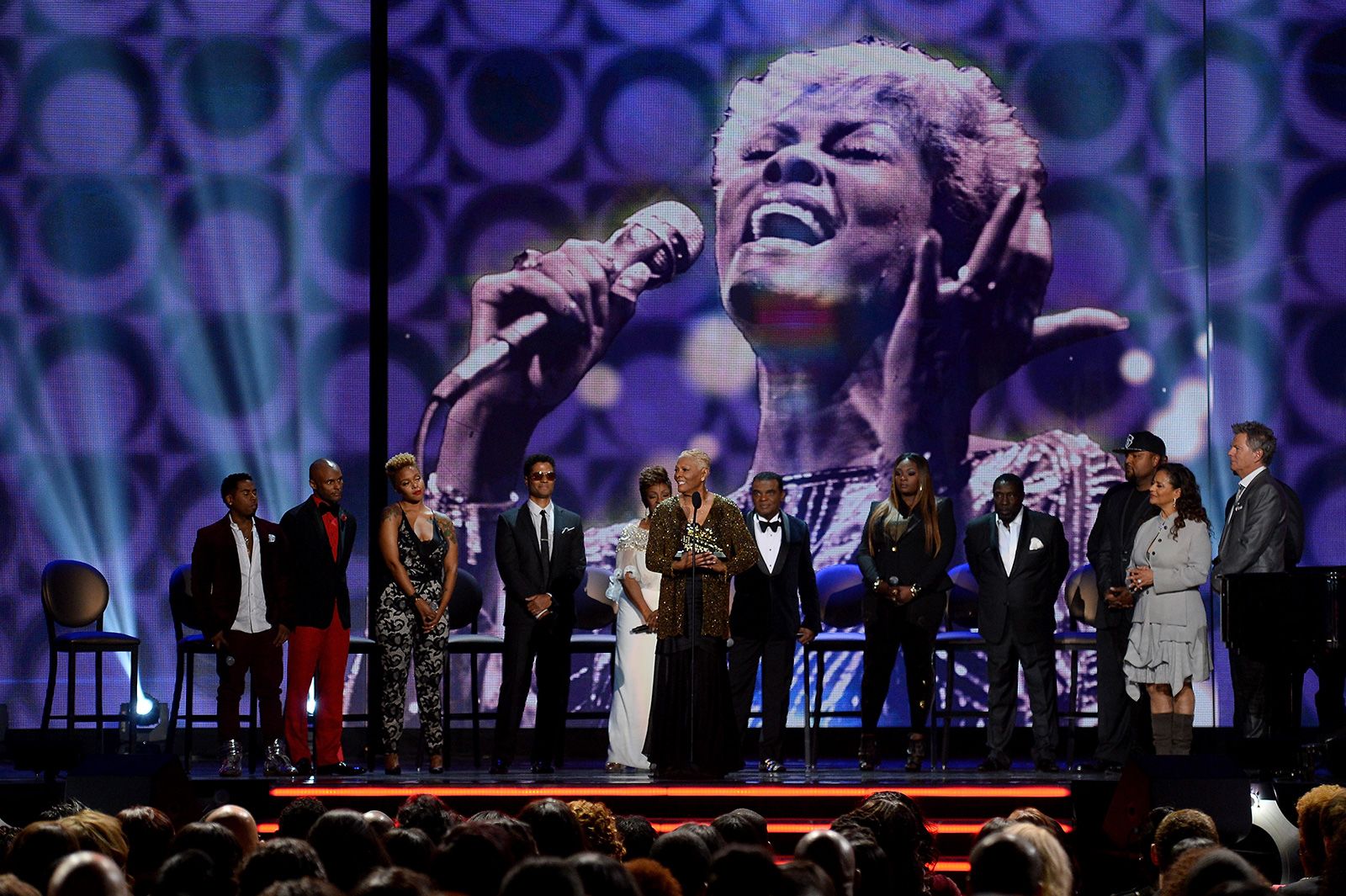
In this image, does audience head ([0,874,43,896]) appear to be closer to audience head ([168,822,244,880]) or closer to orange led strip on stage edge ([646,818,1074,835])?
audience head ([168,822,244,880])

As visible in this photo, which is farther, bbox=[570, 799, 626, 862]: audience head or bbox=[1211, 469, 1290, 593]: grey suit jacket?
bbox=[1211, 469, 1290, 593]: grey suit jacket

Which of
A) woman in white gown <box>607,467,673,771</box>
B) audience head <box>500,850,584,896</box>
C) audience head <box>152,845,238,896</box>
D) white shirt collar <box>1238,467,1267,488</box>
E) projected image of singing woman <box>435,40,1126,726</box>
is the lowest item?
audience head <box>152,845,238,896</box>

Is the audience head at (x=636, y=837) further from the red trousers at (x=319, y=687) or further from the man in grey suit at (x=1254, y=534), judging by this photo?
the man in grey suit at (x=1254, y=534)

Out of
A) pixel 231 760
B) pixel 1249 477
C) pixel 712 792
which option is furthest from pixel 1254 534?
pixel 231 760

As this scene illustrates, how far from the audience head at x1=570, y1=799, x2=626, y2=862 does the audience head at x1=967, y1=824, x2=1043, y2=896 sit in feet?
4.73

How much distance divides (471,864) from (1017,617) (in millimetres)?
5181

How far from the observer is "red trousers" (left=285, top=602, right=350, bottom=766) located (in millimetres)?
8414

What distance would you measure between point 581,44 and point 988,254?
2576 millimetres

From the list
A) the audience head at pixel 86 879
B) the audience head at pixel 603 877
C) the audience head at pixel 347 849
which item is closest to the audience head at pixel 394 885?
the audience head at pixel 603 877

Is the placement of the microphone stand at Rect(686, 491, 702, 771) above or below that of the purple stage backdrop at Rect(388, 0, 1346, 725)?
below

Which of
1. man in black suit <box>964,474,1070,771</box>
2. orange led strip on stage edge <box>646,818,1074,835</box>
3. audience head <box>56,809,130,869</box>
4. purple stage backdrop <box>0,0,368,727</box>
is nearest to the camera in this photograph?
audience head <box>56,809,130,869</box>

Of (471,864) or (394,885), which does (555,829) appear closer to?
(471,864)

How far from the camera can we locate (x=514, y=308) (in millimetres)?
10375

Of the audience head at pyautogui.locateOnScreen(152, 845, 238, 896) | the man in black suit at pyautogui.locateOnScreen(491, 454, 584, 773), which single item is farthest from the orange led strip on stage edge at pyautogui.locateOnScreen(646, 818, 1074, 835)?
the audience head at pyautogui.locateOnScreen(152, 845, 238, 896)
